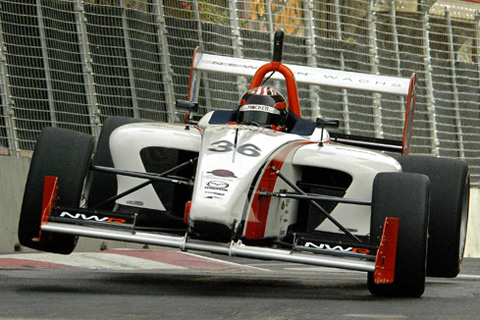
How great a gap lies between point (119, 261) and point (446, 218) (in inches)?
145

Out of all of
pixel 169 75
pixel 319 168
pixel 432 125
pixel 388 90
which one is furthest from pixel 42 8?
pixel 432 125

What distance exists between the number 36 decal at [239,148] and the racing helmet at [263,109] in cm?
106

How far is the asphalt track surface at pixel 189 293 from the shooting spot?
5.99 metres

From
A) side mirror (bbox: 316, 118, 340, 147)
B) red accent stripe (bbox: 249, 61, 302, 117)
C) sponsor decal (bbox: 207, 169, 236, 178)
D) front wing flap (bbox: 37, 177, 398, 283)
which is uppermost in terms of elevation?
red accent stripe (bbox: 249, 61, 302, 117)

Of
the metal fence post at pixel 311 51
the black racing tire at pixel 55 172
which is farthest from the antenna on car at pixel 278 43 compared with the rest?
Answer: the metal fence post at pixel 311 51

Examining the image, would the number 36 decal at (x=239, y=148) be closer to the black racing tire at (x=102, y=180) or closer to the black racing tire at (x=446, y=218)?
the black racing tire at (x=102, y=180)

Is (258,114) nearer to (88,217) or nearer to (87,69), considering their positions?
(88,217)

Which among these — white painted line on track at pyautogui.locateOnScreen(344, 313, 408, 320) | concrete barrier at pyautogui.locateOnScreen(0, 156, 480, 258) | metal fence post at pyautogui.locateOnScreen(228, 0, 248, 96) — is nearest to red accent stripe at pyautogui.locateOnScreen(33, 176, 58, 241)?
white painted line on track at pyautogui.locateOnScreen(344, 313, 408, 320)

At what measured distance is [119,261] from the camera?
35.5 feet

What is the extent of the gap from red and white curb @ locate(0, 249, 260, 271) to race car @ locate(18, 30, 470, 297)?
1.15 m

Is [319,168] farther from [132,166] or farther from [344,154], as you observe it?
[132,166]

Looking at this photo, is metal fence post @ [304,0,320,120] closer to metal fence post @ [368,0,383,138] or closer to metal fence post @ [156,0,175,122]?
metal fence post @ [368,0,383,138]

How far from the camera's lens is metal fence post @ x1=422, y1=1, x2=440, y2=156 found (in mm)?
18500

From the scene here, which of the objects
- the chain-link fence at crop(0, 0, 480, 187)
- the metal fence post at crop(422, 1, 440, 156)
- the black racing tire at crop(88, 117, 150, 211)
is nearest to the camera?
the black racing tire at crop(88, 117, 150, 211)
